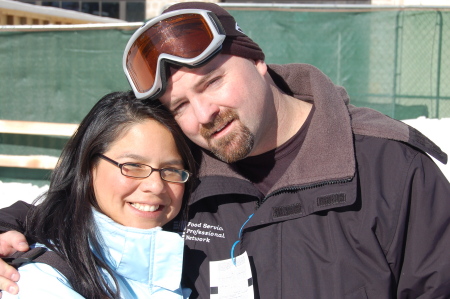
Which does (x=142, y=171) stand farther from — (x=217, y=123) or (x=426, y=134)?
(x=426, y=134)

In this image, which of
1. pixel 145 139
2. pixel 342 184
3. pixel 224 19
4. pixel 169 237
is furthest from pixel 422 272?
pixel 224 19

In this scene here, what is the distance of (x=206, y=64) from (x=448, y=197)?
115 centimetres

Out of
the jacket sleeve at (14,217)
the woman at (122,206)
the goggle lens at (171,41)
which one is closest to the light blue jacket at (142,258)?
the woman at (122,206)

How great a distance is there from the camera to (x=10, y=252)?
6.65ft

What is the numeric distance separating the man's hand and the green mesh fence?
4.97m

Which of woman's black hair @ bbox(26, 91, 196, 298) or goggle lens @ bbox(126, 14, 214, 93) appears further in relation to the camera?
goggle lens @ bbox(126, 14, 214, 93)

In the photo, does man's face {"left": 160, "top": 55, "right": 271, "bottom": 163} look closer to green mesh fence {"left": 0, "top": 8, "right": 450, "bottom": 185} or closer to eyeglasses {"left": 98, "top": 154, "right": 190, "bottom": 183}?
eyeglasses {"left": 98, "top": 154, "right": 190, "bottom": 183}

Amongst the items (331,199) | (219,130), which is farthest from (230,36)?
(331,199)

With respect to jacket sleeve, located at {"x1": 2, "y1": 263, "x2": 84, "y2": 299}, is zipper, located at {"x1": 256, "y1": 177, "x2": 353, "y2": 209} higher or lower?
higher

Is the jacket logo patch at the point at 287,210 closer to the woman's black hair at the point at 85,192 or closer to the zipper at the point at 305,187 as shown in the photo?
the zipper at the point at 305,187

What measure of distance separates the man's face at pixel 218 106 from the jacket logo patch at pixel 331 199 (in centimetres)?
41

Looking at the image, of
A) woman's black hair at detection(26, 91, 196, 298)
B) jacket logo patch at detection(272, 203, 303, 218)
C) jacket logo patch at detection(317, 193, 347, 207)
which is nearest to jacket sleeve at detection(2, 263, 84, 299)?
woman's black hair at detection(26, 91, 196, 298)

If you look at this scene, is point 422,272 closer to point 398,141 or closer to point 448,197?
point 448,197

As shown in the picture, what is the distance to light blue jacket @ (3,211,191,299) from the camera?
2.10m
